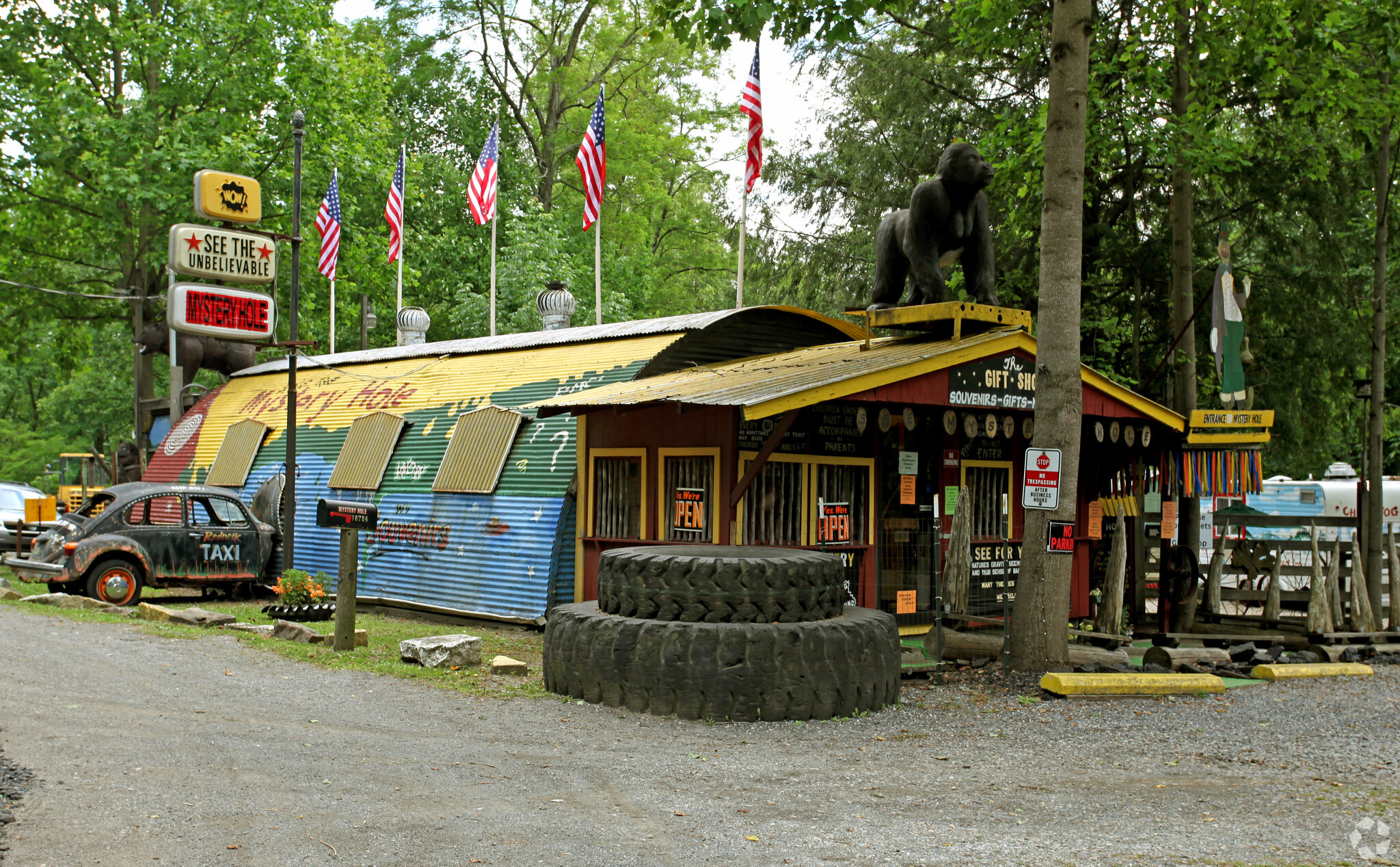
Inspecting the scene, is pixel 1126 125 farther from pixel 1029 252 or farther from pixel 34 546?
pixel 34 546

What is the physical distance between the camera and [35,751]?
7.27m

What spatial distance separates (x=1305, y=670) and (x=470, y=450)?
10496 mm

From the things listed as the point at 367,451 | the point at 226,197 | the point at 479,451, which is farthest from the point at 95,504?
the point at 479,451

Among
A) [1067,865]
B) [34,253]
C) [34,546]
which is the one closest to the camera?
[1067,865]

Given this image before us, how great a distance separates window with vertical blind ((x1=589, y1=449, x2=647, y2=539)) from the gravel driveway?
4122 mm

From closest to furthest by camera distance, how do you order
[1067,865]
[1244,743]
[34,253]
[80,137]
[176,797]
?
[1067,865]
[176,797]
[1244,743]
[80,137]
[34,253]

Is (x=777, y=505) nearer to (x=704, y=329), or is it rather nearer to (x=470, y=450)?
(x=704, y=329)

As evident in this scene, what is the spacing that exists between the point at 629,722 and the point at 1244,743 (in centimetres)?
447

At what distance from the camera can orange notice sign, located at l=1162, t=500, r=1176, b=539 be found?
16.0 meters

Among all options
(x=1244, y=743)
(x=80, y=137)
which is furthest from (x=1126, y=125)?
(x=80, y=137)

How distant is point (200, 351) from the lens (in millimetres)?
25969

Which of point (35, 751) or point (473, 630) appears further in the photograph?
point (473, 630)

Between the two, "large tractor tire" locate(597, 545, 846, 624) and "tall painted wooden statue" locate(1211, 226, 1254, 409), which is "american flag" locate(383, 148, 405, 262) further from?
"large tractor tire" locate(597, 545, 846, 624)

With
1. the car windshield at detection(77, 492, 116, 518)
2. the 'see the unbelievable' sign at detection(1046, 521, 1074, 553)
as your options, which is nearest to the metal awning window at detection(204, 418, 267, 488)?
the car windshield at detection(77, 492, 116, 518)
